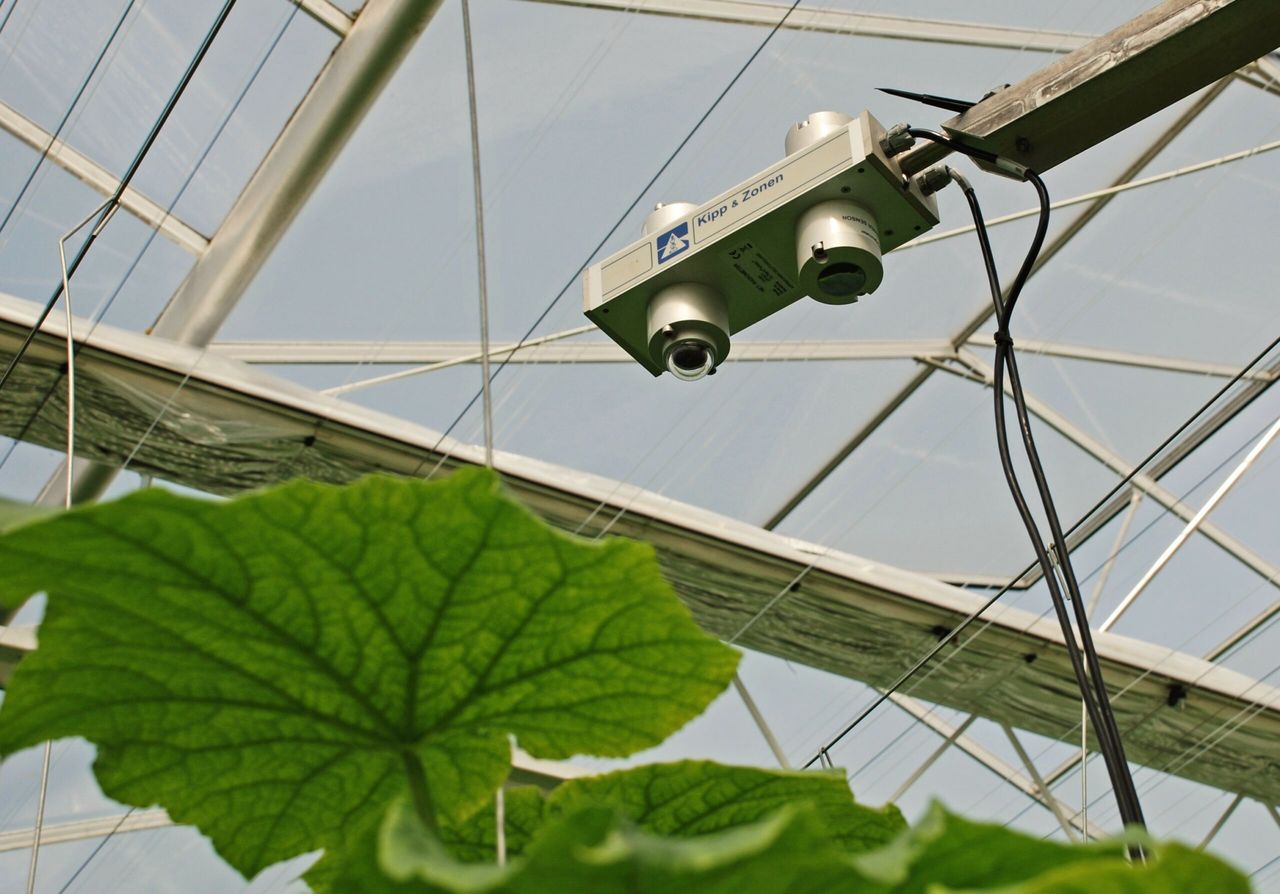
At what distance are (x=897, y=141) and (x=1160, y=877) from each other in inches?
39.5

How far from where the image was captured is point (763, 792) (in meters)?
0.40

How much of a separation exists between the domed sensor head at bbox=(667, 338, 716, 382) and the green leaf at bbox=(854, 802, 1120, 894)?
3.13 ft

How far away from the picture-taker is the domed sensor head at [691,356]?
1.21 m

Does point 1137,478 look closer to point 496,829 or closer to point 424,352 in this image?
point 424,352

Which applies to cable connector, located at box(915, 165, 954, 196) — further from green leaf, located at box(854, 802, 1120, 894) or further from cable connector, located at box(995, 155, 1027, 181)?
green leaf, located at box(854, 802, 1120, 894)

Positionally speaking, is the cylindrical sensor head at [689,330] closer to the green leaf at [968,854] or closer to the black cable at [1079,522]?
the green leaf at [968,854]

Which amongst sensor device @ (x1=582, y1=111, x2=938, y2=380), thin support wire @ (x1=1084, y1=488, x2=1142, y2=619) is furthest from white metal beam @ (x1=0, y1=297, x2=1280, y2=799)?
sensor device @ (x1=582, y1=111, x2=938, y2=380)

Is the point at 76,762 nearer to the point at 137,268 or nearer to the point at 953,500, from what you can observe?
the point at 137,268

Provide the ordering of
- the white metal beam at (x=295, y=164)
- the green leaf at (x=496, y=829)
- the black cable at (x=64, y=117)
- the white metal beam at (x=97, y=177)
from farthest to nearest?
1. the white metal beam at (x=97, y=177)
2. the black cable at (x=64, y=117)
3. the white metal beam at (x=295, y=164)
4. the green leaf at (x=496, y=829)

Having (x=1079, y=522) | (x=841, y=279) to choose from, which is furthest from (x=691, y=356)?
(x=1079, y=522)

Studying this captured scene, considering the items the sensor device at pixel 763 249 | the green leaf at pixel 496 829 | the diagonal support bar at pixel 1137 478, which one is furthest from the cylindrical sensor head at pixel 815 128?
the diagonal support bar at pixel 1137 478

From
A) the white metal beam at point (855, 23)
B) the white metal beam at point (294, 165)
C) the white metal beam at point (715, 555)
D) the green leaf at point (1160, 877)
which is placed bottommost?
the green leaf at point (1160, 877)

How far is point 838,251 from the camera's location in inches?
43.9

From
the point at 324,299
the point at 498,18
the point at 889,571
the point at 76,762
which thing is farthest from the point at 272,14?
the point at 76,762
